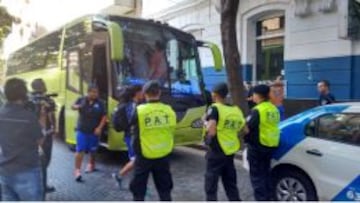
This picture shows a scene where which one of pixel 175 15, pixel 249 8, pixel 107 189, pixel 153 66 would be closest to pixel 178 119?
pixel 153 66

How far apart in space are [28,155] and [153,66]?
536 centimetres

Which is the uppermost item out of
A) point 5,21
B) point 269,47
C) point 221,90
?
point 5,21

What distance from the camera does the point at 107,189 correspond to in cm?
747

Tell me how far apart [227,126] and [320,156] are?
42.4 inches

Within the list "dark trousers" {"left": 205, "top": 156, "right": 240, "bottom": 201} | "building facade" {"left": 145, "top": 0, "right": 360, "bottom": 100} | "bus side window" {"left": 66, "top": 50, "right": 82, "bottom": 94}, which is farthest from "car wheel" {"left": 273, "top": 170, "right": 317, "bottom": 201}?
"building facade" {"left": 145, "top": 0, "right": 360, "bottom": 100}

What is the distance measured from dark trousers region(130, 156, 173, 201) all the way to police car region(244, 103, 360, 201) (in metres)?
1.51

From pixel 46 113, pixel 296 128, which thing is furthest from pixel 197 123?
pixel 296 128

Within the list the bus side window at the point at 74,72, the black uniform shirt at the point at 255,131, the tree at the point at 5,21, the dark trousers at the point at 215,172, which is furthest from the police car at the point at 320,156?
the tree at the point at 5,21

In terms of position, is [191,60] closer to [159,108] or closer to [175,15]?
[159,108]

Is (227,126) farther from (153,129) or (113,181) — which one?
(113,181)

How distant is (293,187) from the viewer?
19.5 feet

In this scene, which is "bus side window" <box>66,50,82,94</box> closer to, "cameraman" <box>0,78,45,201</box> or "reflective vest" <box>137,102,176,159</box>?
"reflective vest" <box>137,102,176,159</box>

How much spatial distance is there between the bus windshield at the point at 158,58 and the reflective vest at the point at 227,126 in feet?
12.3

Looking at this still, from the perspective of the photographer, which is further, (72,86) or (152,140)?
(72,86)
